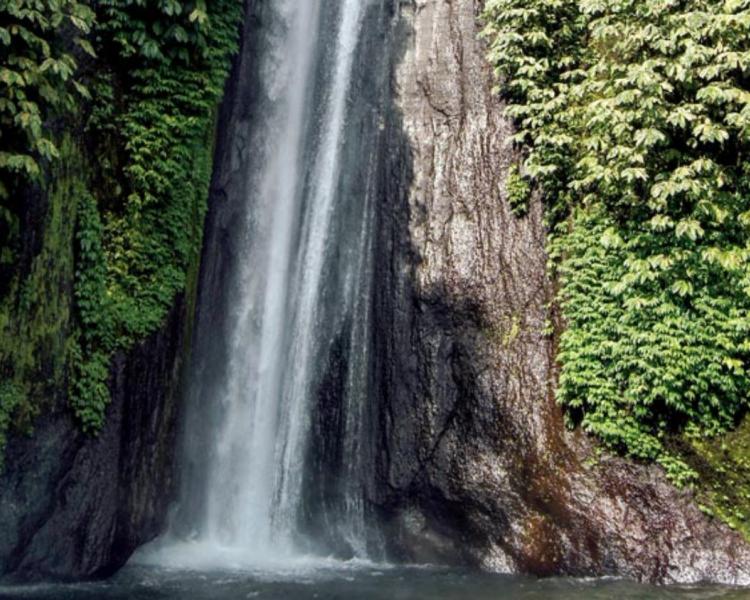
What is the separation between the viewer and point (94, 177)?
956 cm

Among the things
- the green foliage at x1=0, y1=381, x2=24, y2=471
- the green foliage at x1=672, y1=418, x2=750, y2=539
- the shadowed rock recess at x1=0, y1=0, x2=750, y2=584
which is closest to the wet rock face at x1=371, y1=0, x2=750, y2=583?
the shadowed rock recess at x1=0, y1=0, x2=750, y2=584

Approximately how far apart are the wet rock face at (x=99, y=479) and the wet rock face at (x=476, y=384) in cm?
295

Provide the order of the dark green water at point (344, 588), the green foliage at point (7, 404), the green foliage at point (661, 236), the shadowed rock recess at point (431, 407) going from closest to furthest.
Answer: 1. the green foliage at point (7, 404)
2. the dark green water at point (344, 588)
3. the shadowed rock recess at point (431, 407)
4. the green foliage at point (661, 236)

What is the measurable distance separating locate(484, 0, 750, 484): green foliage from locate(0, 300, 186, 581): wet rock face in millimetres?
5259

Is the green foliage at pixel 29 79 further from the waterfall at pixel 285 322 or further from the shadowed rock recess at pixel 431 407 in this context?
the waterfall at pixel 285 322

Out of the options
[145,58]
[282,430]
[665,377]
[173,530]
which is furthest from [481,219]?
[173,530]

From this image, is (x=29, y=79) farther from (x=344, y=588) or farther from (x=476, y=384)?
(x=476, y=384)

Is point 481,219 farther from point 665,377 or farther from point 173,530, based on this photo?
point 173,530

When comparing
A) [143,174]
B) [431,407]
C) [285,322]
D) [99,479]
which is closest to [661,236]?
[431,407]

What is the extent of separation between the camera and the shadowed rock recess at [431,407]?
29.1 feet

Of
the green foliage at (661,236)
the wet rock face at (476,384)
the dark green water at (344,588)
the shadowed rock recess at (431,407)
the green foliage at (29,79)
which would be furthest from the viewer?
the green foliage at (661,236)

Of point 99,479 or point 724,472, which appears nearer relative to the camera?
point 99,479

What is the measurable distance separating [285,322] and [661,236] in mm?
5572

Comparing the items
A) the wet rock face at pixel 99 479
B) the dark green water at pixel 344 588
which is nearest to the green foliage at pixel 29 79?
the wet rock face at pixel 99 479
